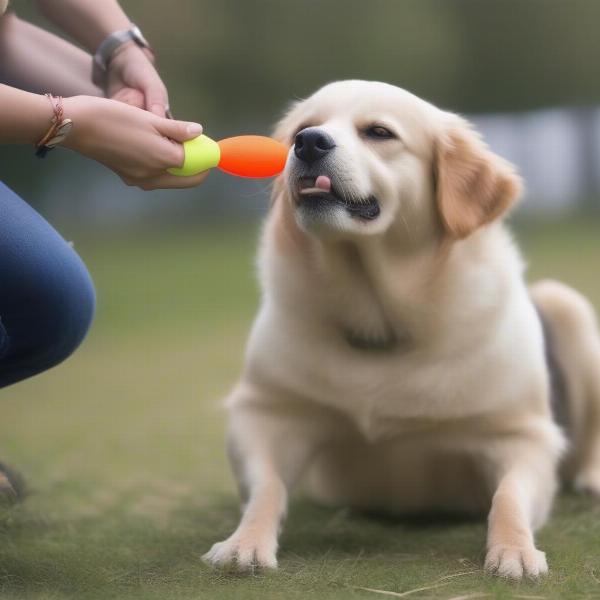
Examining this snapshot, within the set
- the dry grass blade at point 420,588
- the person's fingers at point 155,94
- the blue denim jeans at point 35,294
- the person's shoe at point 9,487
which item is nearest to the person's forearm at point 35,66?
the person's fingers at point 155,94

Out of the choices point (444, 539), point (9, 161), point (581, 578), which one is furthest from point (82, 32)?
point (9, 161)

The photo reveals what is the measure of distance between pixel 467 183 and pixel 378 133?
28cm

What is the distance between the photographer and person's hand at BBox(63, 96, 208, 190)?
7.11 ft

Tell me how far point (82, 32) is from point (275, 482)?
4.08 feet

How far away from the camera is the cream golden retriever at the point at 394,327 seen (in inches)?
104

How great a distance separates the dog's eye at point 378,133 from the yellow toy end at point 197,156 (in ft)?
1.55

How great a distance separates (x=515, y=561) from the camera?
7.41ft

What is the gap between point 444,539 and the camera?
2.66 metres

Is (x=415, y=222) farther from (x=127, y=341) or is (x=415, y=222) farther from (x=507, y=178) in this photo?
(x=127, y=341)

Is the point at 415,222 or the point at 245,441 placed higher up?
the point at 415,222

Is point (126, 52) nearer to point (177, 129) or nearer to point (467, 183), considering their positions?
point (177, 129)

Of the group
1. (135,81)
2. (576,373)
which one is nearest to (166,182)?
(135,81)

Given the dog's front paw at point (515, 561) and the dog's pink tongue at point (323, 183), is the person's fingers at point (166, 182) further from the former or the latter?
the dog's front paw at point (515, 561)

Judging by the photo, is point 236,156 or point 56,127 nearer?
point 56,127
